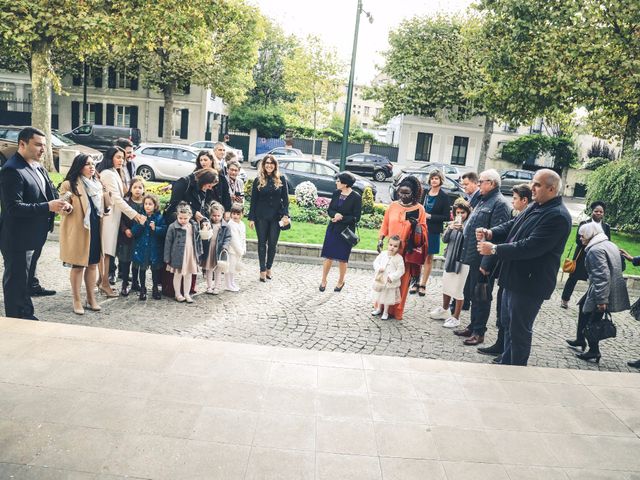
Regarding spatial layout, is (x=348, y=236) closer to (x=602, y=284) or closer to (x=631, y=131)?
(x=602, y=284)

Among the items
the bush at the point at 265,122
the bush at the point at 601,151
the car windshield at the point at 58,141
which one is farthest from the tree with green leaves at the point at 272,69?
the car windshield at the point at 58,141

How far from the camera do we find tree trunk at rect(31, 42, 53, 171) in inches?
651

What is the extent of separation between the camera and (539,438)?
4234mm

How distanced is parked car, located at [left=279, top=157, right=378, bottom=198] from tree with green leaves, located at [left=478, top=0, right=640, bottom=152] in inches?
252

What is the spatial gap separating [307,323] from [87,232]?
2987 mm

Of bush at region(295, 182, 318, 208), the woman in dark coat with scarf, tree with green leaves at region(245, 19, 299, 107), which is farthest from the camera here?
tree with green leaves at region(245, 19, 299, 107)

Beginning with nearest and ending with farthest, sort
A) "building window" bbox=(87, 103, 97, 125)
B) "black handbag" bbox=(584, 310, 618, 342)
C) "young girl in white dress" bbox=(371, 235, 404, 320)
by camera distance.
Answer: "black handbag" bbox=(584, 310, 618, 342), "young girl in white dress" bbox=(371, 235, 404, 320), "building window" bbox=(87, 103, 97, 125)

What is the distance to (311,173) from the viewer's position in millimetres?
18359

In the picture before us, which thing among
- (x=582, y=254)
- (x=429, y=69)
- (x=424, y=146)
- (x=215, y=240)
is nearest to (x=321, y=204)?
(x=215, y=240)

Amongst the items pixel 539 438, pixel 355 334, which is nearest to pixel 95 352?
pixel 355 334

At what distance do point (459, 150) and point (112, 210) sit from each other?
38369mm

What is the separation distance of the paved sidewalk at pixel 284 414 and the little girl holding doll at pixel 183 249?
181 cm

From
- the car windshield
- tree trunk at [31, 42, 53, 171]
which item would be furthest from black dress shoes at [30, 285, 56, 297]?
the car windshield

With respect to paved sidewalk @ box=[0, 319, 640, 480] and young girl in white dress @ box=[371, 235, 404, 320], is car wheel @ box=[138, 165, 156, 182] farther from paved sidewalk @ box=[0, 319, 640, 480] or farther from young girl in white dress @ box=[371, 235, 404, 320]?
paved sidewalk @ box=[0, 319, 640, 480]
